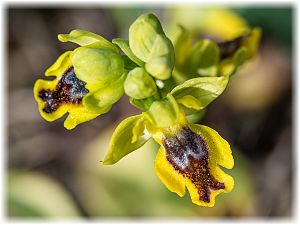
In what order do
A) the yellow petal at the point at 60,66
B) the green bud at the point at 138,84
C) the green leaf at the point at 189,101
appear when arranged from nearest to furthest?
the green bud at the point at 138,84 < the green leaf at the point at 189,101 < the yellow petal at the point at 60,66

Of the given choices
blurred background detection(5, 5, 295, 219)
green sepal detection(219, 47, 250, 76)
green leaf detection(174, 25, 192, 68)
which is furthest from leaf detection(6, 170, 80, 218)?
green sepal detection(219, 47, 250, 76)

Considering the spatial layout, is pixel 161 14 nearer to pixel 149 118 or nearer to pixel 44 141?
pixel 44 141

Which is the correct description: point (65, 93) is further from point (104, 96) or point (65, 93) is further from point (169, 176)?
point (169, 176)

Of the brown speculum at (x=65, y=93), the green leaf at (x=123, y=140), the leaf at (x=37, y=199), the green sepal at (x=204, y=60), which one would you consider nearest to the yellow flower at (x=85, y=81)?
the brown speculum at (x=65, y=93)

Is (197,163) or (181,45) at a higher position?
(181,45)

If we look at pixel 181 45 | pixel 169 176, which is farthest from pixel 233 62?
pixel 169 176

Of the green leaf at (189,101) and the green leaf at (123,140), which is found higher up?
the green leaf at (189,101)

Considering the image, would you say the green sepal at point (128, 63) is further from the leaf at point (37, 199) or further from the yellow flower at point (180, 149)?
the leaf at point (37, 199)
